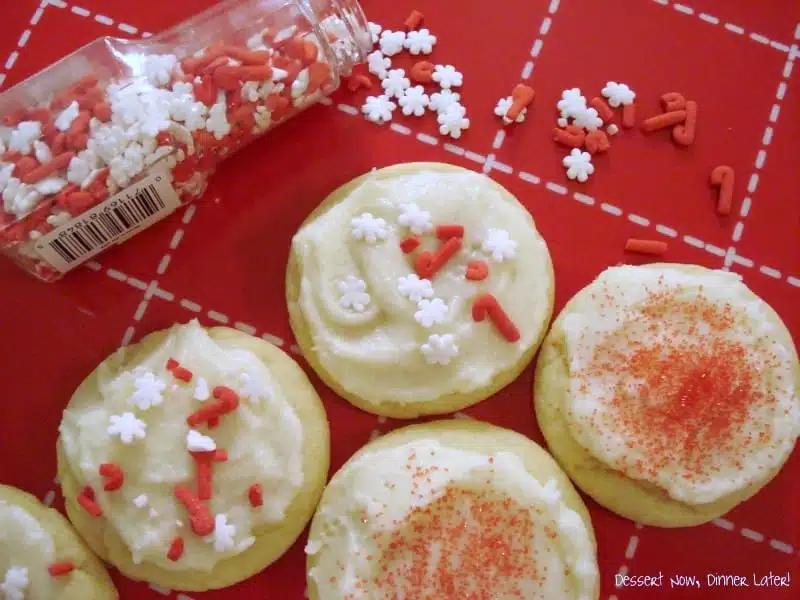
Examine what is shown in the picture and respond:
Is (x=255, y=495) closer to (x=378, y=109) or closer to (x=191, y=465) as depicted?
(x=191, y=465)

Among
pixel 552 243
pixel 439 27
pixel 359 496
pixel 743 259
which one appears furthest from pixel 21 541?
pixel 743 259

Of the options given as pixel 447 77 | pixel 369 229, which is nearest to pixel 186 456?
pixel 369 229

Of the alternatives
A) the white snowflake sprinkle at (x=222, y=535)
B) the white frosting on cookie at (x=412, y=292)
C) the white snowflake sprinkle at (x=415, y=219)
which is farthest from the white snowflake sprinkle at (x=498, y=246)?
the white snowflake sprinkle at (x=222, y=535)

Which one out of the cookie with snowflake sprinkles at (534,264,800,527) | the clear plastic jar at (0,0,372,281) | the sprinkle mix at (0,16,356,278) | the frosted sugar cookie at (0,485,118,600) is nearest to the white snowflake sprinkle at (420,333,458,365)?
the cookie with snowflake sprinkles at (534,264,800,527)

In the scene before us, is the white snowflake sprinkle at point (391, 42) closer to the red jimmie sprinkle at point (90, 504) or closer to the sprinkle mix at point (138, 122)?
the sprinkle mix at point (138, 122)

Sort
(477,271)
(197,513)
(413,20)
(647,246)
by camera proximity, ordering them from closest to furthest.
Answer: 1. (197,513)
2. (477,271)
3. (647,246)
4. (413,20)

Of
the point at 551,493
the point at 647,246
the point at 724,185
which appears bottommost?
the point at 551,493

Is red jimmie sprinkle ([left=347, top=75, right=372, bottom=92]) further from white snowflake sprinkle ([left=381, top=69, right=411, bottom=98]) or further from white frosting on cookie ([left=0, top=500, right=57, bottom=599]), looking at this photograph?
white frosting on cookie ([left=0, top=500, right=57, bottom=599])
